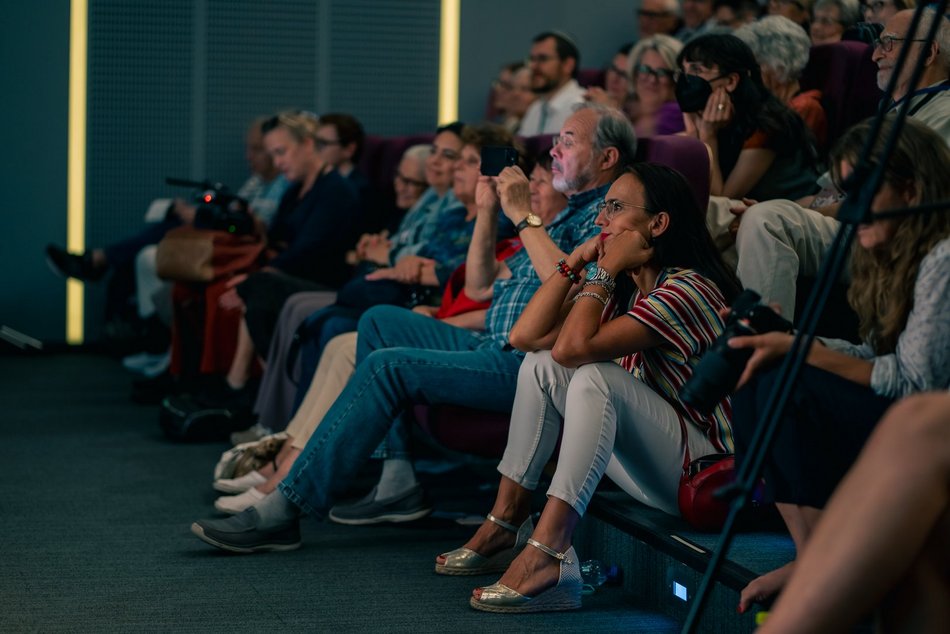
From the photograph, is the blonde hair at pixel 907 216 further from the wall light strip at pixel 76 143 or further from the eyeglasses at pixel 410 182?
the wall light strip at pixel 76 143

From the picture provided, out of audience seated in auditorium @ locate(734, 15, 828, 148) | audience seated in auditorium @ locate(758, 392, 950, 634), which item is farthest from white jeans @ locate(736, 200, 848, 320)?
audience seated in auditorium @ locate(758, 392, 950, 634)

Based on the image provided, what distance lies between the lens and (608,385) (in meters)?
2.42

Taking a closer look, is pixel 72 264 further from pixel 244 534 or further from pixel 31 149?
pixel 244 534

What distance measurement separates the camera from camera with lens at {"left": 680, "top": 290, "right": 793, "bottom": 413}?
1.75 meters

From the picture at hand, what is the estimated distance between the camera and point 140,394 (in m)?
5.14

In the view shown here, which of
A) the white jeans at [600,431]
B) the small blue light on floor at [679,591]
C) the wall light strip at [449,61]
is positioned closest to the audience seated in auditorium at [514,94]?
the wall light strip at [449,61]

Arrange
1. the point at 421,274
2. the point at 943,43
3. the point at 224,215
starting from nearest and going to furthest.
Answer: the point at 943,43 → the point at 421,274 → the point at 224,215

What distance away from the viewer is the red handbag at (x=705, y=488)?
7.89 ft

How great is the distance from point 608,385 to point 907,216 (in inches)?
27.6

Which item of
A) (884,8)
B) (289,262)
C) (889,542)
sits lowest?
(289,262)

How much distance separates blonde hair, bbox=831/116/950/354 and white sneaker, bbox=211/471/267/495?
6.57ft

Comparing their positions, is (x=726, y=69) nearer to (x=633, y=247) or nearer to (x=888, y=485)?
(x=633, y=247)

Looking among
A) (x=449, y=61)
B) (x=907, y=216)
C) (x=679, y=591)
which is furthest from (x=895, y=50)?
(x=449, y=61)

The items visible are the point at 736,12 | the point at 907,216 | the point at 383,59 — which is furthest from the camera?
the point at 383,59
